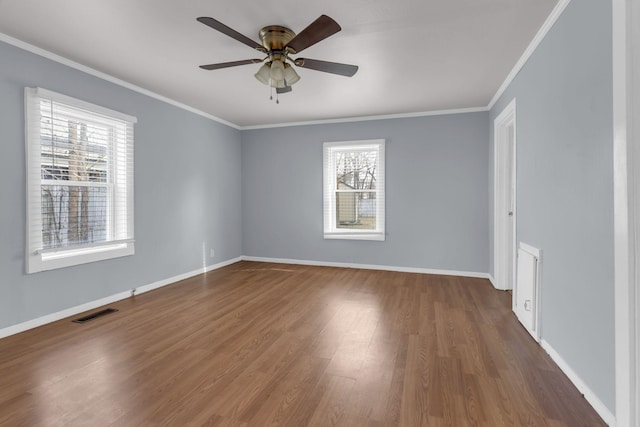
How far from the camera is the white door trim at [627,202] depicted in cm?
136

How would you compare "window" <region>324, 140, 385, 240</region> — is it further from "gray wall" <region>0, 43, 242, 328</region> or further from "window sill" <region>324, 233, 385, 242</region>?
"gray wall" <region>0, 43, 242, 328</region>

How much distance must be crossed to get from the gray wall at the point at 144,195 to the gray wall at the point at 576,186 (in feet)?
14.3

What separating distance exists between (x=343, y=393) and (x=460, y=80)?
11.7 ft

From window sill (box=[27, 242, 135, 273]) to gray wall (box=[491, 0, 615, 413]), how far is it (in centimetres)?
435

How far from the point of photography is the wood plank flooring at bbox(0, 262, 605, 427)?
184cm

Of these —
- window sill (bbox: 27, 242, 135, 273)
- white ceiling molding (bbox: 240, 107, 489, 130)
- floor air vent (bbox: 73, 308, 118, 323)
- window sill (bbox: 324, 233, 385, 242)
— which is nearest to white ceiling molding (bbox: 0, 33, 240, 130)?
white ceiling molding (bbox: 240, 107, 489, 130)

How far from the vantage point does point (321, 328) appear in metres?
3.07

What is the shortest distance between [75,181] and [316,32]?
296 centimetres

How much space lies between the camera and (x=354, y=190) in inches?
229

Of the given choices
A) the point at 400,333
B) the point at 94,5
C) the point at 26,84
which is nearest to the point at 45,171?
the point at 26,84

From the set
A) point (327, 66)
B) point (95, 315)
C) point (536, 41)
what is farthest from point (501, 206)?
point (95, 315)

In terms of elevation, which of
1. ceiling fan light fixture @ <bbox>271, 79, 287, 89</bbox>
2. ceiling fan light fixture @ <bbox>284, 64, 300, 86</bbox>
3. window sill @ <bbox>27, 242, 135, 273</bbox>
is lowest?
window sill @ <bbox>27, 242, 135, 273</bbox>

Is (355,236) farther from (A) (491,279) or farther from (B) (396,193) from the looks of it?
(A) (491,279)

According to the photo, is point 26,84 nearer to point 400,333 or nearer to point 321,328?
point 321,328
